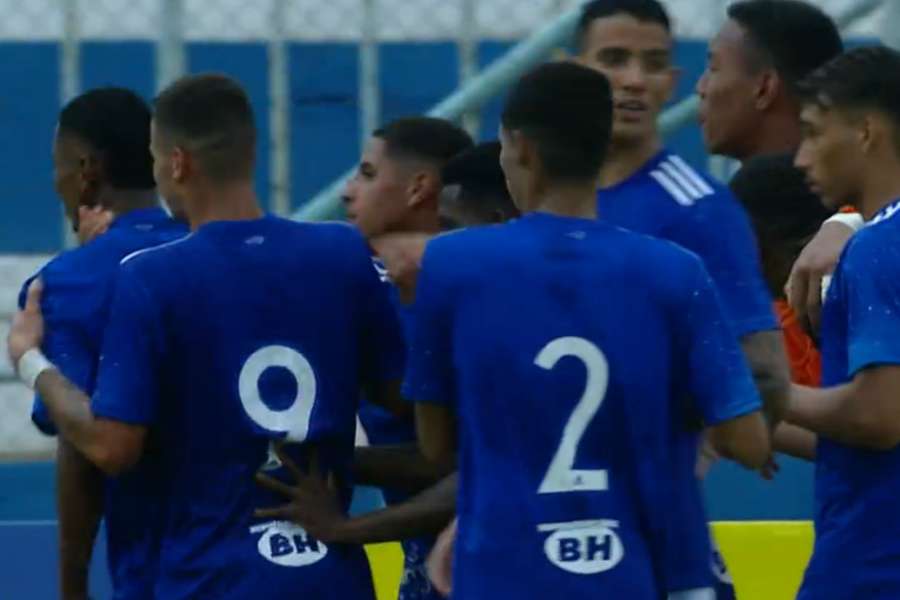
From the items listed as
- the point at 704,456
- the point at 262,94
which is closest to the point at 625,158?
the point at 704,456

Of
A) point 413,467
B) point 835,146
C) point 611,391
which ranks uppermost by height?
point 835,146

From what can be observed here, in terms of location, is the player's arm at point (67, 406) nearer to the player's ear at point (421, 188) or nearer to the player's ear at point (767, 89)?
the player's ear at point (421, 188)

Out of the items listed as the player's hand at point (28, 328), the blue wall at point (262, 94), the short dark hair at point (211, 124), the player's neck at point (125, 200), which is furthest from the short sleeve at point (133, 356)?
the blue wall at point (262, 94)

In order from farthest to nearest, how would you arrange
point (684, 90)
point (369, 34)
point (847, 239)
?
point (684, 90), point (369, 34), point (847, 239)

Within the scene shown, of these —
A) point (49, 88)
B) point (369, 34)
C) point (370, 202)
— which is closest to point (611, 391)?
point (370, 202)

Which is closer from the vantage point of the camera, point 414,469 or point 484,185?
point 414,469

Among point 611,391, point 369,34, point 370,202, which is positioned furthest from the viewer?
point 369,34

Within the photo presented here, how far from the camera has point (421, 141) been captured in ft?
16.4

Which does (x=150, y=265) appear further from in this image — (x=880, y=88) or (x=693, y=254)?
(x=880, y=88)

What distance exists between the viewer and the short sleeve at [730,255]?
4230 millimetres

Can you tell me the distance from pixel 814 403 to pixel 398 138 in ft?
3.96

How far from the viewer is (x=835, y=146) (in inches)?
172

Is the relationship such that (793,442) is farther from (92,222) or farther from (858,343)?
(92,222)

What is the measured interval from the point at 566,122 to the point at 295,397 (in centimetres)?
74
